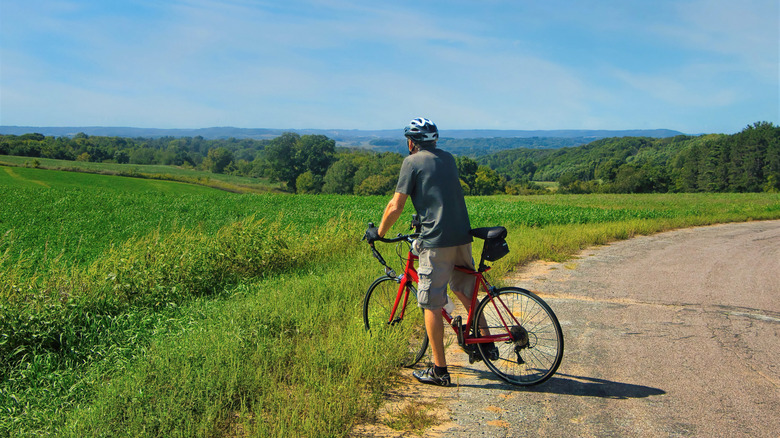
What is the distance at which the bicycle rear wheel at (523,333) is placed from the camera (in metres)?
3.91

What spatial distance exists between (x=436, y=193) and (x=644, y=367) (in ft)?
8.56

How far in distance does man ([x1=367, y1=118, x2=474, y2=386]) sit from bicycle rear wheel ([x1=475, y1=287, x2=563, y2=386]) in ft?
1.45

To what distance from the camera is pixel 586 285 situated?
7848mm

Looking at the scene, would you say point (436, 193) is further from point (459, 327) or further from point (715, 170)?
point (715, 170)

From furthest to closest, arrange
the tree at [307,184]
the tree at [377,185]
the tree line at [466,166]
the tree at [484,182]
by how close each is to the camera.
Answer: the tree at [484,182] → the tree at [307,184] → the tree at [377,185] → the tree line at [466,166]

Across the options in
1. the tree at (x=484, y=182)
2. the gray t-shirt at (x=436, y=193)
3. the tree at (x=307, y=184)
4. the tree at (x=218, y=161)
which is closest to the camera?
the gray t-shirt at (x=436, y=193)

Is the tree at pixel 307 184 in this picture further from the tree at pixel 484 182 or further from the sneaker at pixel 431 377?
the sneaker at pixel 431 377

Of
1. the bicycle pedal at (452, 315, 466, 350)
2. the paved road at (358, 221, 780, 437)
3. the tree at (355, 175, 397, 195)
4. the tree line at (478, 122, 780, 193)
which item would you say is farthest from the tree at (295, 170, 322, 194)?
the bicycle pedal at (452, 315, 466, 350)

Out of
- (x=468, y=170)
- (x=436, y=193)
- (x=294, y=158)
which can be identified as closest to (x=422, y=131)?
(x=436, y=193)

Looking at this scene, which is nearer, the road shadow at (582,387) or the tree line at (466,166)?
the road shadow at (582,387)

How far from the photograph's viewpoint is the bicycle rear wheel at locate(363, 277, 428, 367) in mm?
4523

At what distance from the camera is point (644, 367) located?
A: 14.4 ft

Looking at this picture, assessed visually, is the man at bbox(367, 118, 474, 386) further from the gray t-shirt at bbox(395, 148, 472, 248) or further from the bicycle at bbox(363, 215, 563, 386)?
the bicycle at bbox(363, 215, 563, 386)

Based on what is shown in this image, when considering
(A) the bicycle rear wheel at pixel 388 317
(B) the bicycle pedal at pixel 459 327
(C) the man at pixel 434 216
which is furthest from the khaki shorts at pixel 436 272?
(A) the bicycle rear wheel at pixel 388 317
